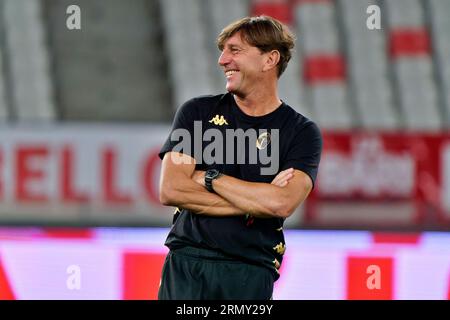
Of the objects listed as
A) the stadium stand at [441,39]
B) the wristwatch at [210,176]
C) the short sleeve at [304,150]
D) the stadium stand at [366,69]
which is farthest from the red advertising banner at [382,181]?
the wristwatch at [210,176]

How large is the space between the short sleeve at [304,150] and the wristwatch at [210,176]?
0.21 metres

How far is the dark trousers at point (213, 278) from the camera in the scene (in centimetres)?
310

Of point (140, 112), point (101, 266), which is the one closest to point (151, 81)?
point (140, 112)

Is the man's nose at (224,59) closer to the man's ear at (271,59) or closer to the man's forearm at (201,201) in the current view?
the man's ear at (271,59)

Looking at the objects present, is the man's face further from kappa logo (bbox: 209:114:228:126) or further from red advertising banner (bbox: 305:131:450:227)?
red advertising banner (bbox: 305:131:450:227)

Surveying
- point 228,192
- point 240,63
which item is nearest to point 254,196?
point 228,192

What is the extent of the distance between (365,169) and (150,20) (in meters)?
3.41

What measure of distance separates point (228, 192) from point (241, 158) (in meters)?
0.14

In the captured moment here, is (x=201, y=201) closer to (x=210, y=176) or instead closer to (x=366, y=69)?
(x=210, y=176)

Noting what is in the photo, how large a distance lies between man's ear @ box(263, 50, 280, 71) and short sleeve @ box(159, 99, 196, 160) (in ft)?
0.82

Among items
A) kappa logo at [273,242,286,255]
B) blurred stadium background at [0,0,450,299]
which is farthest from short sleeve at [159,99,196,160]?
blurred stadium background at [0,0,450,299]

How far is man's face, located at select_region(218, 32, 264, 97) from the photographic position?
313 centimetres

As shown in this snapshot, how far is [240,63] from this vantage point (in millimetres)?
3137

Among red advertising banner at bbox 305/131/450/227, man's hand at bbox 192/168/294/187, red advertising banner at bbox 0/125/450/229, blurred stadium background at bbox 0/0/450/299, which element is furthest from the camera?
red advertising banner at bbox 305/131/450/227
